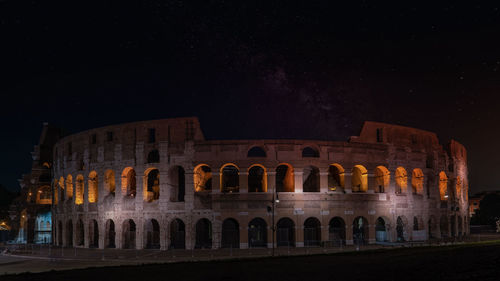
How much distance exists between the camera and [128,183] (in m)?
46.0

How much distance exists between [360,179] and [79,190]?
3082cm

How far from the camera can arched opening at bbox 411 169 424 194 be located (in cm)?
4972

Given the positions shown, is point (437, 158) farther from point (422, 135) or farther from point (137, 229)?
point (137, 229)

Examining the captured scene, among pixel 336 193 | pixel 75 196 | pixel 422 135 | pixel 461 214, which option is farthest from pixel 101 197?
pixel 461 214

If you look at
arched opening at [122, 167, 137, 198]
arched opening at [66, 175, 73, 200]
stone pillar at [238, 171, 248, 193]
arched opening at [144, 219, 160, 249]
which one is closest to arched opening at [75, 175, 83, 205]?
arched opening at [66, 175, 73, 200]

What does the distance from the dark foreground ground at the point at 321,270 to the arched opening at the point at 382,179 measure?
74.1 ft

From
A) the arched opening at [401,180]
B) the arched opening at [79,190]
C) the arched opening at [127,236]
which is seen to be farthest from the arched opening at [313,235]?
the arched opening at [79,190]

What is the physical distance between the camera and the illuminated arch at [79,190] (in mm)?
50031

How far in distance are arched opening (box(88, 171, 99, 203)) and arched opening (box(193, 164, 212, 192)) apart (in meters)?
11.6

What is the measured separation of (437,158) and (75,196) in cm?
4106

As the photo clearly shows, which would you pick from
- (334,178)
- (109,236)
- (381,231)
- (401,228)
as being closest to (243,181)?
(334,178)

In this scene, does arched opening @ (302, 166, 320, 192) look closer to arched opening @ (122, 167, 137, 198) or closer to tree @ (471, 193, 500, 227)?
arched opening @ (122, 167, 137, 198)

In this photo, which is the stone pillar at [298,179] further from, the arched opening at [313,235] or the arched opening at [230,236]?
the arched opening at [230,236]

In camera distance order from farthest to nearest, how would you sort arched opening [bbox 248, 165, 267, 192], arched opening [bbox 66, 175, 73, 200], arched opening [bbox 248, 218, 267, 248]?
1. arched opening [bbox 66, 175, 73, 200]
2. arched opening [bbox 248, 165, 267, 192]
3. arched opening [bbox 248, 218, 267, 248]
